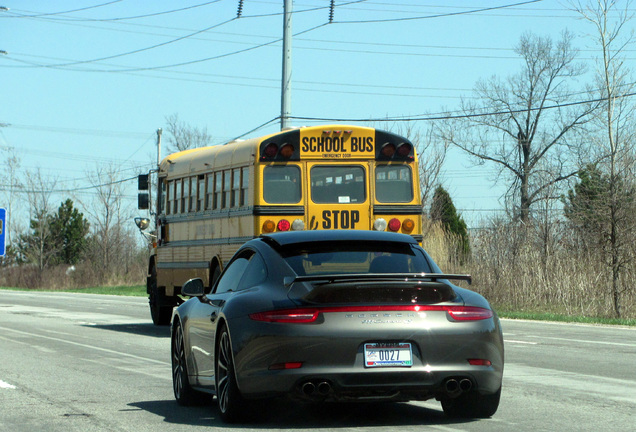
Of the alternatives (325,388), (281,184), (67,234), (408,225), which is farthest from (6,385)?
(67,234)

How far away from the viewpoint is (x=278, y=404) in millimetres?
9859

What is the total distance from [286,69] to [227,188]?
11339 mm

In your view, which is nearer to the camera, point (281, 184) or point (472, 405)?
point (472, 405)

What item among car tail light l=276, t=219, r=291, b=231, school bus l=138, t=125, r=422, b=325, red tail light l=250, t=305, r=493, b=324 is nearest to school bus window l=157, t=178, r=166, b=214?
school bus l=138, t=125, r=422, b=325

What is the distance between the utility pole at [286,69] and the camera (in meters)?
30.3

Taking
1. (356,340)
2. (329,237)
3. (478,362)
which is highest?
(329,237)

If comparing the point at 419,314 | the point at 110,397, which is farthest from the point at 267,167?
the point at 419,314

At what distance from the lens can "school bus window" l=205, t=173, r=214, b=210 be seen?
20859mm

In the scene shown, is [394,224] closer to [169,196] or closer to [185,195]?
[185,195]

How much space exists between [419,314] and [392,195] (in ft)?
37.5

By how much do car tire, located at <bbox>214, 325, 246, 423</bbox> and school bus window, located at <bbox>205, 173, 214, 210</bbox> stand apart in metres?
12.3

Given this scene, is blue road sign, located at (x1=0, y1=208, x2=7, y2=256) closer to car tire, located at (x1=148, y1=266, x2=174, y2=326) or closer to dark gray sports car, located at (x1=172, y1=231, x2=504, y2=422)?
car tire, located at (x1=148, y1=266, x2=174, y2=326)

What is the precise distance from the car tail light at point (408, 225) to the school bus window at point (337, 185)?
845 mm

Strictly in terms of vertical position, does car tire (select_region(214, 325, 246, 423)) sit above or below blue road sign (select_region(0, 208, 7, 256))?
below
